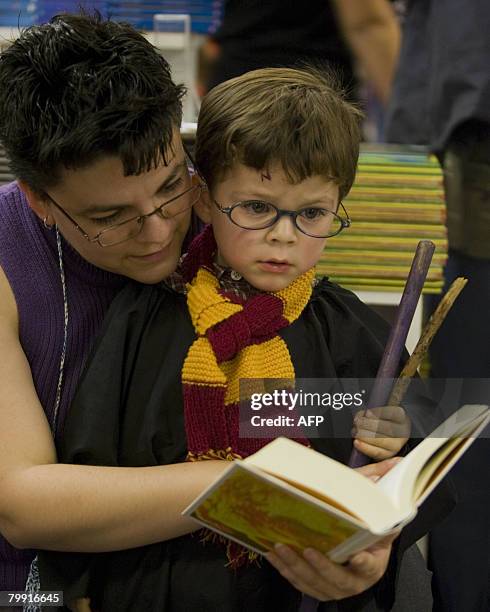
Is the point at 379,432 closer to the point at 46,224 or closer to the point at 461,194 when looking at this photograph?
the point at 46,224

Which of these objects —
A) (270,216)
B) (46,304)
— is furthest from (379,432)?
(46,304)

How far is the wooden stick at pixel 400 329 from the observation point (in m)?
1.38

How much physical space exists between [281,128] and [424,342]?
1.27ft

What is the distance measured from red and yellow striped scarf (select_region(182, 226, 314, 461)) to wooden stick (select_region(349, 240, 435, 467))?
0.45 ft

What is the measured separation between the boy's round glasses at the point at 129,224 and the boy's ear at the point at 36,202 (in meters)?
0.03

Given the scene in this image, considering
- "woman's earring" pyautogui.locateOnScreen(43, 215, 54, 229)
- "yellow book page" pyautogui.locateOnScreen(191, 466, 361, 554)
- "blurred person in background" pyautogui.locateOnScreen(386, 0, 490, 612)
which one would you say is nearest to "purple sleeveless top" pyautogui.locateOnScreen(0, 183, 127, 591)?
"woman's earring" pyautogui.locateOnScreen(43, 215, 54, 229)

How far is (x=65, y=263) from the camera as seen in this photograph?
1.61 meters

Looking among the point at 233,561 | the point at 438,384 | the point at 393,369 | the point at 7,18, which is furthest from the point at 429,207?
the point at 7,18

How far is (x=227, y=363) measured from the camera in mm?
1443

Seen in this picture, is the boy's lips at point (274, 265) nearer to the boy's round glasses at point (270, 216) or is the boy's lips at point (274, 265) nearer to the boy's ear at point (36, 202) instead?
the boy's round glasses at point (270, 216)

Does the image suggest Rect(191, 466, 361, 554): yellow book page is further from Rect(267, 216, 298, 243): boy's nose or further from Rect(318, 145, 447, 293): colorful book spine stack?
Rect(318, 145, 447, 293): colorful book spine stack

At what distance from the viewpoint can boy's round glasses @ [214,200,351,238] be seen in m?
1.40

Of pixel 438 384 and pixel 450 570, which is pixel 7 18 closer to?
pixel 438 384

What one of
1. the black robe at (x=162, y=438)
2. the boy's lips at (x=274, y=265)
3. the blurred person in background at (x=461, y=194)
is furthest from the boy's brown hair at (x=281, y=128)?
the blurred person in background at (x=461, y=194)
